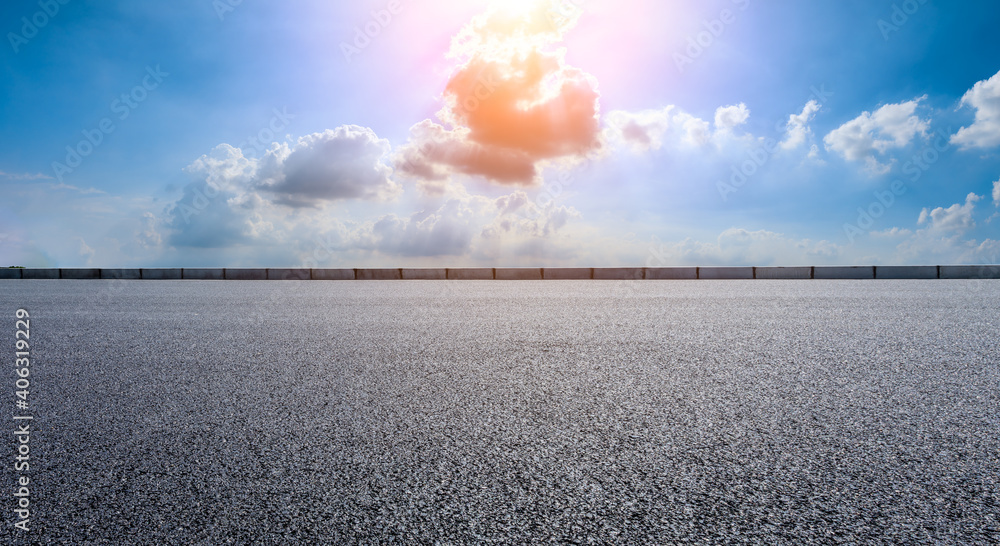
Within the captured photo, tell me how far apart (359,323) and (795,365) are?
5697 millimetres

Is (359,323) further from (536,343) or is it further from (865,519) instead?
(865,519)

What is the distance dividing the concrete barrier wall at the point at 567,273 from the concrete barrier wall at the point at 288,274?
10918mm

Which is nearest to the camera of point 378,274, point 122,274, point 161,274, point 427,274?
point 427,274

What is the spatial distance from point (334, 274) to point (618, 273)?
1277 centimetres

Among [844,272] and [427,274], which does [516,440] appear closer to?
[427,274]

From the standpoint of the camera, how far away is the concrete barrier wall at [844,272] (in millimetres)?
22438

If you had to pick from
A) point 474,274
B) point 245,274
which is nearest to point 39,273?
point 245,274

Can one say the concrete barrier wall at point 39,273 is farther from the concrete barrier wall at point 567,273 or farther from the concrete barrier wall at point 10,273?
the concrete barrier wall at point 567,273

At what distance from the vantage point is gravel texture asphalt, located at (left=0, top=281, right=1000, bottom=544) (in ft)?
6.97

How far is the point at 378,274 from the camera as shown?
81.4 feet

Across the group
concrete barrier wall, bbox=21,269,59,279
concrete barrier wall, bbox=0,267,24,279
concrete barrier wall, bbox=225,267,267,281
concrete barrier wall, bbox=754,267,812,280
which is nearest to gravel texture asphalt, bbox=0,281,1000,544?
concrete barrier wall, bbox=754,267,812,280

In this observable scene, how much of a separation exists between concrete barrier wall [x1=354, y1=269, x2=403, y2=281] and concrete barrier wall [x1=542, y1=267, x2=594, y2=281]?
6.64 meters

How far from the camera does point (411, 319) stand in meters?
8.42

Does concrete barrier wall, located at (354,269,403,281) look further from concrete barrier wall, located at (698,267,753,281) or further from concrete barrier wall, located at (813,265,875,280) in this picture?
concrete barrier wall, located at (813,265,875,280)
